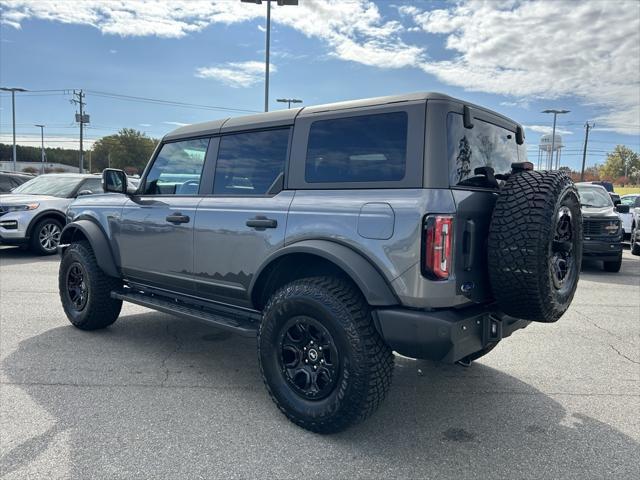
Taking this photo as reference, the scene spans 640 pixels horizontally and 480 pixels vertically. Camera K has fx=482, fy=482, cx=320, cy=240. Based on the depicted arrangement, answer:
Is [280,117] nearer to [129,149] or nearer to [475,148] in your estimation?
[475,148]

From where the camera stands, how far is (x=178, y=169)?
4273 millimetres

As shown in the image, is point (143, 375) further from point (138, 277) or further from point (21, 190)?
point (21, 190)

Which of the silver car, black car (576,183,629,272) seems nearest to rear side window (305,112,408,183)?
black car (576,183,629,272)

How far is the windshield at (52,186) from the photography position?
35.7ft

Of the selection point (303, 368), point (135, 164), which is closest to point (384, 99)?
point (303, 368)

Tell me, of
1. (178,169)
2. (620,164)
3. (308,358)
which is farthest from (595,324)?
(620,164)

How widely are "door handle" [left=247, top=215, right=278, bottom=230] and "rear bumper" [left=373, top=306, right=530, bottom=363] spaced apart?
0.95m

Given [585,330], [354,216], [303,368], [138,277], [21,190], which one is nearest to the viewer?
[354,216]

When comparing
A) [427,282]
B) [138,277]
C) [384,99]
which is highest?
[384,99]

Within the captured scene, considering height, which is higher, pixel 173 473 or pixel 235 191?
pixel 235 191

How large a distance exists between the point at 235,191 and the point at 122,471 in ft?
6.62

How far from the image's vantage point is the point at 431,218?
2.56 m

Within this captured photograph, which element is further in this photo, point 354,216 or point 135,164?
point 135,164

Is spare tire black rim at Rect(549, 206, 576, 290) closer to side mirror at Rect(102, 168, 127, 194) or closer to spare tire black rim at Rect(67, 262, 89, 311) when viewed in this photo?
side mirror at Rect(102, 168, 127, 194)
